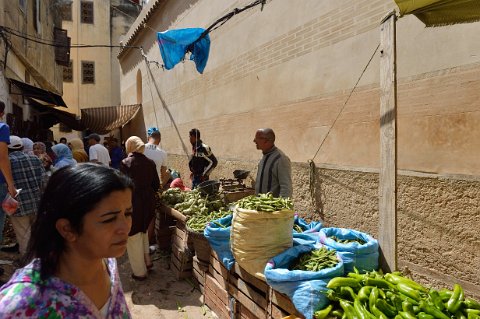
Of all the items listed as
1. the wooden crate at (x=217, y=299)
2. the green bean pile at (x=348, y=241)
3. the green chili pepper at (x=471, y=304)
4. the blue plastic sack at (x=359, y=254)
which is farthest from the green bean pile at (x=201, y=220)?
the green chili pepper at (x=471, y=304)

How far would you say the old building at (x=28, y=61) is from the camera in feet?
33.2

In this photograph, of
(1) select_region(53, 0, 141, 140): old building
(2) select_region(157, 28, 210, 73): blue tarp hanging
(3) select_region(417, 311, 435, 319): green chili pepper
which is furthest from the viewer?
(1) select_region(53, 0, 141, 140): old building

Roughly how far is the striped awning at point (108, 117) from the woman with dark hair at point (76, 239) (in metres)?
16.0

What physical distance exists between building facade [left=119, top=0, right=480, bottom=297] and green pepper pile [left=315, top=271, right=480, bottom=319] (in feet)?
3.00

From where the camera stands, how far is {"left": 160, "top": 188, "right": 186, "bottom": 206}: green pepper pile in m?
6.28

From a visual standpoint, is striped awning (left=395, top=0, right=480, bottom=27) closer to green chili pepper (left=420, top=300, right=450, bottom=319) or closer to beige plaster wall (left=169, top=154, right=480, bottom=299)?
beige plaster wall (left=169, top=154, right=480, bottom=299)

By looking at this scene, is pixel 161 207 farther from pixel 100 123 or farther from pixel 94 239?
pixel 100 123

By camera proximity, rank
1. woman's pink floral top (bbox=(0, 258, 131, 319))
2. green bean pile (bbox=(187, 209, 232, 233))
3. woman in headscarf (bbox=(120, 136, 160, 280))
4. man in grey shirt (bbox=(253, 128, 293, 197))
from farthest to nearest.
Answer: woman in headscarf (bbox=(120, 136, 160, 280)) < green bean pile (bbox=(187, 209, 232, 233)) < man in grey shirt (bbox=(253, 128, 293, 197)) < woman's pink floral top (bbox=(0, 258, 131, 319))

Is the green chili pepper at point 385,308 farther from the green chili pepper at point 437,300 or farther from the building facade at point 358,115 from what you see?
the building facade at point 358,115

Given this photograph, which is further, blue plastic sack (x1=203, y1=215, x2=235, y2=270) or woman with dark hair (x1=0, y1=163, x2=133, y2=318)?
blue plastic sack (x1=203, y1=215, x2=235, y2=270)

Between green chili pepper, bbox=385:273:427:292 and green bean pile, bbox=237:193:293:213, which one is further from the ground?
green bean pile, bbox=237:193:293:213

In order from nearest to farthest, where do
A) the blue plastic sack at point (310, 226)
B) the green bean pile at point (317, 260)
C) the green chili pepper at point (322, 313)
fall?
the green chili pepper at point (322, 313)
the green bean pile at point (317, 260)
the blue plastic sack at point (310, 226)

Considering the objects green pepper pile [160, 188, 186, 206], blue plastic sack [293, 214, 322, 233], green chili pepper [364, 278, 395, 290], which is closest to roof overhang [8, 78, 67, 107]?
green pepper pile [160, 188, 186, 206]

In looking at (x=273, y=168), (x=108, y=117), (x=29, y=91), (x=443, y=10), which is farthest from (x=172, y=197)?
(x=108, y=117)
